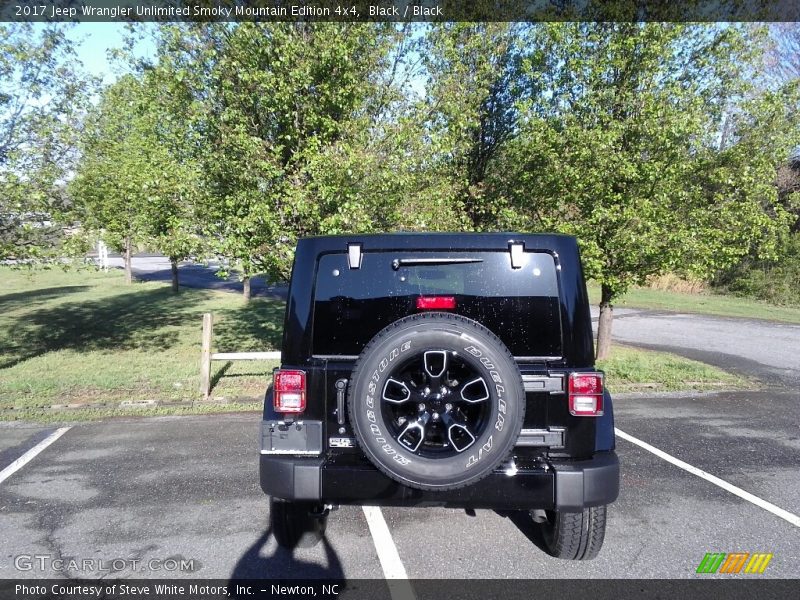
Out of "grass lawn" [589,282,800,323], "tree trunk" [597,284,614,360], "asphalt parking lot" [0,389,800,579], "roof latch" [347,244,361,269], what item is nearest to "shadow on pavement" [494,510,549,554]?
"asphalt parking lot" [0,389,800,579]

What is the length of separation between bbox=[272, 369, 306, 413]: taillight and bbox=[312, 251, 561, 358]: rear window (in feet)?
0.62

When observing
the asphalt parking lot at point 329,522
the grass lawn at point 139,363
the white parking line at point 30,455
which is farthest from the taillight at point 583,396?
the grass lawn at point 139,363

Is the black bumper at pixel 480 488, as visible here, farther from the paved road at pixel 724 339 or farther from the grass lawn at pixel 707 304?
the grass lawn at pixel 707 304

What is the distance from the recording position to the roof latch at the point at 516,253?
3203 millimetres

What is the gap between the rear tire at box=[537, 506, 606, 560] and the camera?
347cm

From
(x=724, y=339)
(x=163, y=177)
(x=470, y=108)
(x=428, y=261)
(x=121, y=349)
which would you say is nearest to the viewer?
(x=428, y=261)

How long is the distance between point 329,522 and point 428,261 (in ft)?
7.01

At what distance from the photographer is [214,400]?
25.4ft

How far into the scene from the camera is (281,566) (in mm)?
3531

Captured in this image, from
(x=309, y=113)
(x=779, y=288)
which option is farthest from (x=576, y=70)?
(x=779, y=288)

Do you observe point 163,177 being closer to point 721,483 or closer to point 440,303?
point 440,303

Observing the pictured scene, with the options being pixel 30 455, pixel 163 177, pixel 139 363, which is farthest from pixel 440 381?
pixel 139 363

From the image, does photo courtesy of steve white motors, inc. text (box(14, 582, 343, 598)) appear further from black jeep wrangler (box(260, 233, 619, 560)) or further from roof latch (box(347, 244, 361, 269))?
roof latch (box(347, 244, 361, 269))

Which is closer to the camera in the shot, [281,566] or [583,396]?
[583,396]
